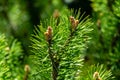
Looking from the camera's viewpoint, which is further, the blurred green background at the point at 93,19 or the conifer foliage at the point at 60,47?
the blurred green background at the point at 93,19

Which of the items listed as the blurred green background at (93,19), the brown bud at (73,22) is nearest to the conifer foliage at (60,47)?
the brown bud at (73,22)

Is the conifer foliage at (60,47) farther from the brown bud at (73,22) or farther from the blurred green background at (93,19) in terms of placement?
the blurred green background at (93,19)

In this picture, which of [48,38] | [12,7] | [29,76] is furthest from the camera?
[12,7]

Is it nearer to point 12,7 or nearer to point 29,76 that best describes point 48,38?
point 29,76

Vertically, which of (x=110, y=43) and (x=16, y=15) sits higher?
(x=16, y=15)

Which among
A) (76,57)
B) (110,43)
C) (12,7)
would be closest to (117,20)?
(110,43)

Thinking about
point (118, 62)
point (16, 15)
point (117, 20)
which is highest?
point (16, 15)

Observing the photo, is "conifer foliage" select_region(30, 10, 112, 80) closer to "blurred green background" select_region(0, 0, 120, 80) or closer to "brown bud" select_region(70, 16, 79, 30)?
"brown bud" select_region(70, 16, 79, 30)

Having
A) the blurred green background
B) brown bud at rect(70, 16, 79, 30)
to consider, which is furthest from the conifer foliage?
the blurred green background

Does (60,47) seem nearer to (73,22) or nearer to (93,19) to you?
(73,22)

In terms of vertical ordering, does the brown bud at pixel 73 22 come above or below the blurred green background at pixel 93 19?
below
